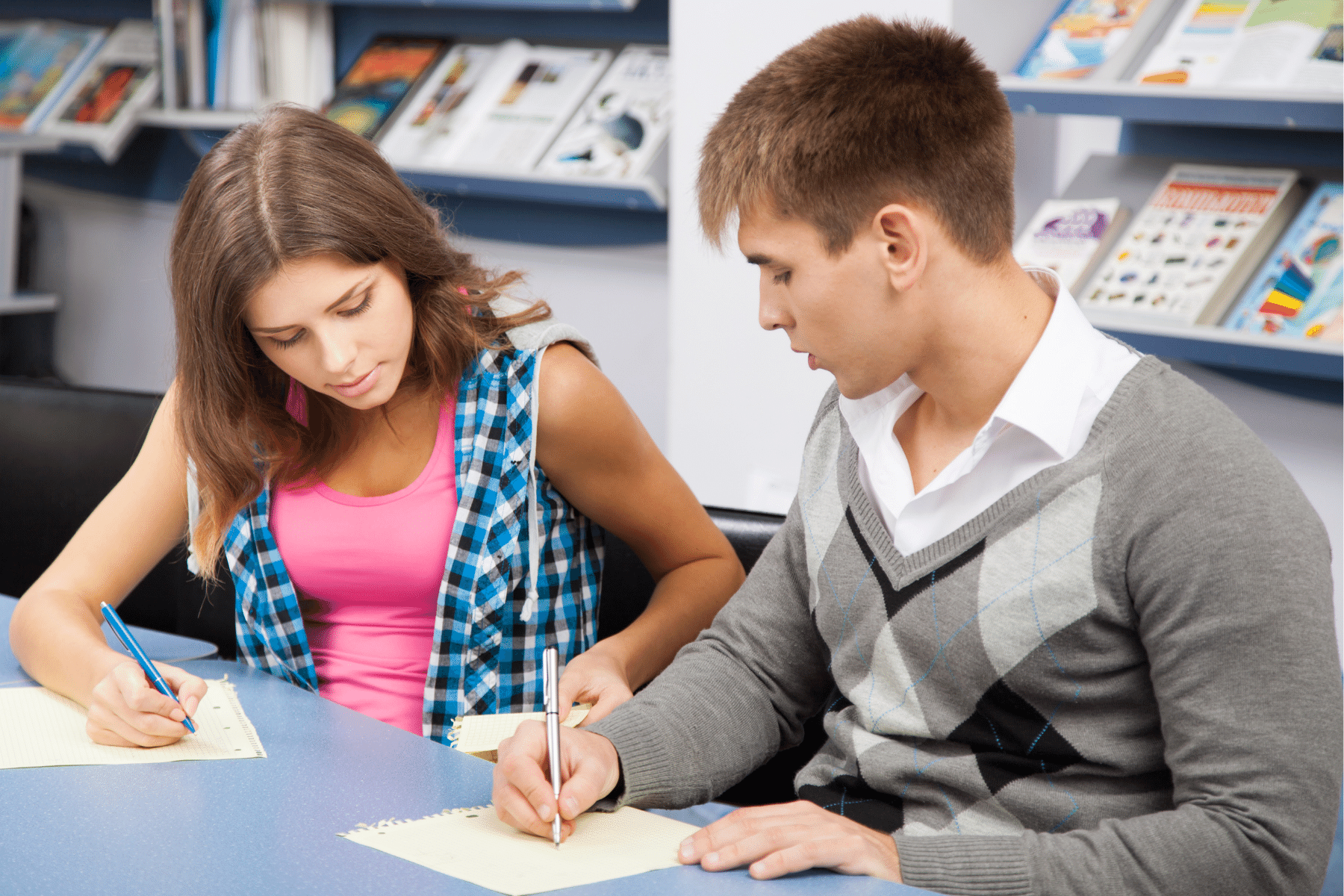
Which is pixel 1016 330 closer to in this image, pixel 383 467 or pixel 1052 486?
pixel 1052 486

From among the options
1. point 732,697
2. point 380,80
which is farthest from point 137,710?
point 380,80

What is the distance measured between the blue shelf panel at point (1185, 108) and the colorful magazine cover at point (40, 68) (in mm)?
2694

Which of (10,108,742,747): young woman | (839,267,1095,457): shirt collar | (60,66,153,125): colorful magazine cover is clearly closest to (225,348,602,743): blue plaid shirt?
(10,108,742,747): young woman

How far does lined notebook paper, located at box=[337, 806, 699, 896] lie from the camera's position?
3.00 feet

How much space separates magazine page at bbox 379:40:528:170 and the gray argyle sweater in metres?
1.89

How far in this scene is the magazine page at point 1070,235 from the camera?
7.07 ft

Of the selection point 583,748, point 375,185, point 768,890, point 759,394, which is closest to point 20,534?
point 375,185

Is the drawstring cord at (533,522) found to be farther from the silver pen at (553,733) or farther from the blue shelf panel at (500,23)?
the blue shelf panel at (500,23)

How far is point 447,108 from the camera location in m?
2.98

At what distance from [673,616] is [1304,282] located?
3.87ft

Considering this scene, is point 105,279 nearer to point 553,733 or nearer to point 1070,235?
point 1070,235

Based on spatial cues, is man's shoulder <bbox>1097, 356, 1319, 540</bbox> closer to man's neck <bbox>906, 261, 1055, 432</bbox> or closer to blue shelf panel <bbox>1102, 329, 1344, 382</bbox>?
man's neck <bbox>906, 261, 1055, 432</bbox>

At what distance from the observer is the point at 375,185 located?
1.40 metres

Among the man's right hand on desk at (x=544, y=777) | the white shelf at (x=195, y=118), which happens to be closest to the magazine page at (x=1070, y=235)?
the man's right hand on desk at (x=544, y=777)
